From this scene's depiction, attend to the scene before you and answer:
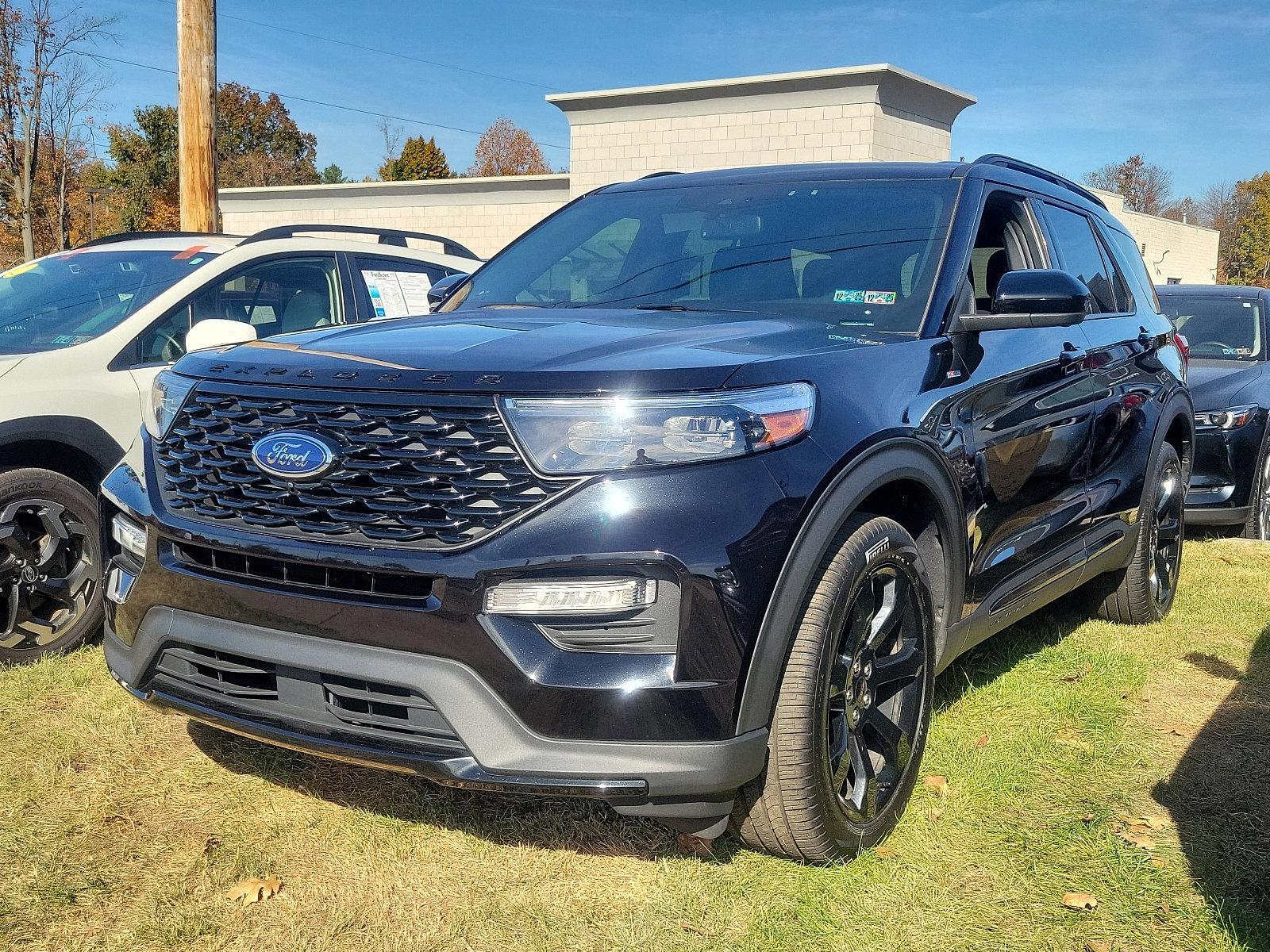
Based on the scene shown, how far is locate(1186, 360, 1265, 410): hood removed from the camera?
23.9 feet

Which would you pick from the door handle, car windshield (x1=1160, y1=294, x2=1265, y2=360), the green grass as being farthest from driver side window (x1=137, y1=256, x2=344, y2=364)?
car windshield (x1=1160, y1=294, x2=1265, y2=360)

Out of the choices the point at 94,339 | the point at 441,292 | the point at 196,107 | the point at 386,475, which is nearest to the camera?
the point at 386,475

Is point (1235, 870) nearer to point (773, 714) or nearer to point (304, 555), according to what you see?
point (773, 714)

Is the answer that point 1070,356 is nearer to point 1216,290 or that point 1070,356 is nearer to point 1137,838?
point 1137,838

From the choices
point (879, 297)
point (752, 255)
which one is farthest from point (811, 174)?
point (879, 297)

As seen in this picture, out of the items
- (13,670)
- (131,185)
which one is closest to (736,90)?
(13,670)

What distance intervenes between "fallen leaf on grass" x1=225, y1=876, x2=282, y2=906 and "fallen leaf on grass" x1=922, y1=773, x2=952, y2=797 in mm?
1892

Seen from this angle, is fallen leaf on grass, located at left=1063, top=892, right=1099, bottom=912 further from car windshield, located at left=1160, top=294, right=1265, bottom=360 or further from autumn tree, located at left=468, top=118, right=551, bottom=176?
autumn tree, located at left=468, top=118, right=551, bottom=176

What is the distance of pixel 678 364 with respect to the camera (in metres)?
2.47

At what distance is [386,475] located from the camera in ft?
7.98

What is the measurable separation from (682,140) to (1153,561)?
1766 centimetres

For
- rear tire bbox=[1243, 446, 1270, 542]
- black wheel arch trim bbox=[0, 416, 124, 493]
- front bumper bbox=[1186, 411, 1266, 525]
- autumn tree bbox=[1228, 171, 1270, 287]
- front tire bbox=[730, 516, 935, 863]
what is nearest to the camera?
front tire bbox=[730, 516, 935, 863]

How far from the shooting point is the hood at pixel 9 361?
420 centimetres

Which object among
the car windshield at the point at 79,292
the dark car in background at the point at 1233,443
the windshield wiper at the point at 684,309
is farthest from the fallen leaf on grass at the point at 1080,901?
the dark car in background at the point at 1233,443
